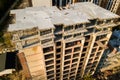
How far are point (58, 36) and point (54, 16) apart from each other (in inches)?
158

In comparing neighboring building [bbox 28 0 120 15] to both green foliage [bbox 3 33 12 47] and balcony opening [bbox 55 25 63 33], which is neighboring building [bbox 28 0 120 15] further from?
balcony opening [bbox 55 25 63 33]

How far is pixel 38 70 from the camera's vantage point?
3594 cm

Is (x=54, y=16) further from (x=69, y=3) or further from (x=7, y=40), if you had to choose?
(x=7, y=40)

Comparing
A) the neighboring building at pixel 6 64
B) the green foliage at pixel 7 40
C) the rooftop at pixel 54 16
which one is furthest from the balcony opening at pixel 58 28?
the neighboring building at pixel 6 64

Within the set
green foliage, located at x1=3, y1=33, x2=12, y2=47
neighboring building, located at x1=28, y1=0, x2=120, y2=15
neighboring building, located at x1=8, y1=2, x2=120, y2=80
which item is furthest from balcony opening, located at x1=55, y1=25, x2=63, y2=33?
green foliage, located at x1=3, y1=33, x2=12, y2=47

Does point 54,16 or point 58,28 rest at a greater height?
point 54,16

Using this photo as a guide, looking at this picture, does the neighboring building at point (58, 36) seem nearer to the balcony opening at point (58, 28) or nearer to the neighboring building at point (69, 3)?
the balcony opening at point (58, 28)

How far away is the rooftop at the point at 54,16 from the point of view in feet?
89.5

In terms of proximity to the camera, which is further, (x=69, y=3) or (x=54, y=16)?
Result: (x=69, y=3)

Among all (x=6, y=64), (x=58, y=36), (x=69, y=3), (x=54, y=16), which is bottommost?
(x=6, y=64)

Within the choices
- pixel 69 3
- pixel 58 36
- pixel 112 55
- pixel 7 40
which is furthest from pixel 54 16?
pixel 112 55

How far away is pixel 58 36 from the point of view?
98.8ft

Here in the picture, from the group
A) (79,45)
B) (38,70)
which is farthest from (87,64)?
(38,70)

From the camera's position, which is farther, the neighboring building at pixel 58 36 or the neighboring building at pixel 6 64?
the neighboring building at pixel 6 64
